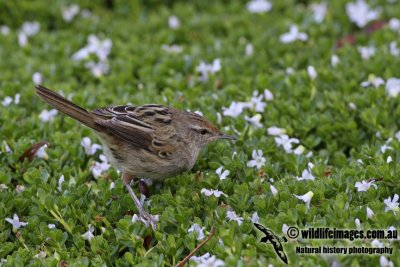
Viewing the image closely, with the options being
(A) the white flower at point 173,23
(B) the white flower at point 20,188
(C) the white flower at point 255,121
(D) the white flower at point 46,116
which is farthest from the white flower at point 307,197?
(A) the white flower at point 173,23

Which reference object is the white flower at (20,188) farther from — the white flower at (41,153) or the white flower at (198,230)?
the white flower at (198,230)

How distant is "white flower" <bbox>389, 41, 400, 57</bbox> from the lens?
8291mm

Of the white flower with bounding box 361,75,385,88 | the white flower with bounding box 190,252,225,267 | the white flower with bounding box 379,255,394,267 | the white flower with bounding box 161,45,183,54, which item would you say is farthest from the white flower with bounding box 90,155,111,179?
the white flower with bounding box 361,75,385,88

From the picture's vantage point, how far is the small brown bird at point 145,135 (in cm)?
A: 626

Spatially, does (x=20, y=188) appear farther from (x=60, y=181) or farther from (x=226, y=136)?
(x=226, y=136)

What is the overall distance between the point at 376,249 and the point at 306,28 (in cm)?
491

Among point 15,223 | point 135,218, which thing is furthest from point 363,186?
point 15,223

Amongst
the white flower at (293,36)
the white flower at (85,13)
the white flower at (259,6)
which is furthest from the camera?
the white flower at (85,13)

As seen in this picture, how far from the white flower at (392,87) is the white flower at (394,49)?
87 centimetres

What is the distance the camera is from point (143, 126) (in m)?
6.46

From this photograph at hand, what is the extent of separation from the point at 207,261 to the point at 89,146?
Answer: 2434 mm

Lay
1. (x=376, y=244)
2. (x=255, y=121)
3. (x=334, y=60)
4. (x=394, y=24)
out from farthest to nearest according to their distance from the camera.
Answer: (x=394, y=24), (x=334, y=60), (x=255, y=121), (x=376, y=244)

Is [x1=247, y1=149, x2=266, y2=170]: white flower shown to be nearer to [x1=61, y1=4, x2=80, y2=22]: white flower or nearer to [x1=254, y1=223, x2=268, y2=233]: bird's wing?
[x1=254, y1=223, x2=268, y2=233]: bird's wing

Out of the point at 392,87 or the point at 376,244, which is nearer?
the point at 376,244
